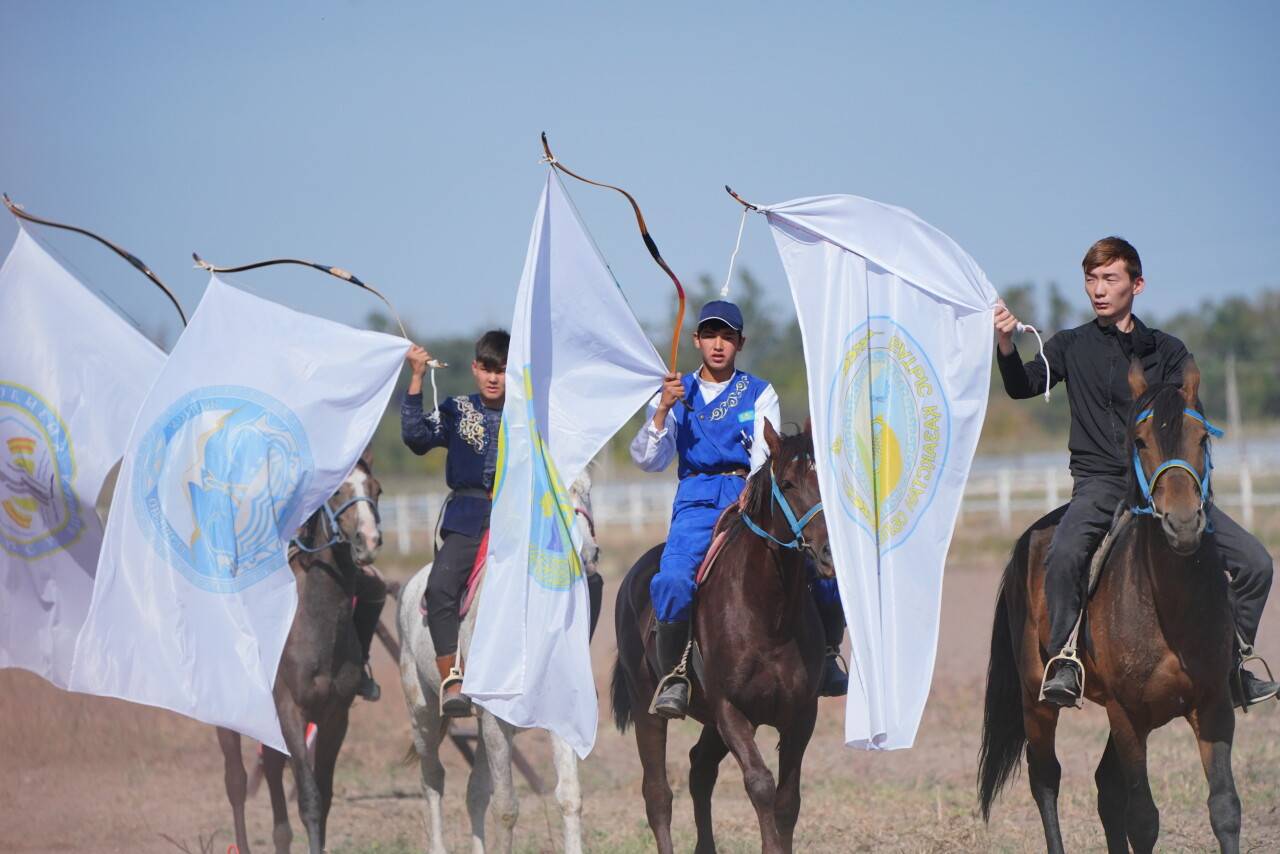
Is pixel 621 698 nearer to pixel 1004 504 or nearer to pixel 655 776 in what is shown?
pixel 655 776

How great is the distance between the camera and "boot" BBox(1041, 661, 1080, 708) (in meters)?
6.76

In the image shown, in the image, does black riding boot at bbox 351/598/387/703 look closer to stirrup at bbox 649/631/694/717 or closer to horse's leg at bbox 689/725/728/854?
horse's leg at bbox 689/725/728/854

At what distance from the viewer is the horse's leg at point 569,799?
25.9 feet

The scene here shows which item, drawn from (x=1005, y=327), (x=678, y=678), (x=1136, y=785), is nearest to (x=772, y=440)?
(x=1005, y=327)

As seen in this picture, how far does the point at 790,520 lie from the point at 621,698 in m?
2.19

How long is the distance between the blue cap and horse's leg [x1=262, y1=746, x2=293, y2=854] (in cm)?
361

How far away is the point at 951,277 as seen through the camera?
7.07 m

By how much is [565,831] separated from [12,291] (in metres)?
4.46

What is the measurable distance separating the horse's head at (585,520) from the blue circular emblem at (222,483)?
4.89 ft

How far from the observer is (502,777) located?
26.0 ft

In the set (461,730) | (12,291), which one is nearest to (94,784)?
(461,730)

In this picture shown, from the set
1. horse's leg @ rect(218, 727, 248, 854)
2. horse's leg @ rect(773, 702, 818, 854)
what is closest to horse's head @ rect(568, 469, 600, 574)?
horse's leg @ rect(773, 702, 818, 854)

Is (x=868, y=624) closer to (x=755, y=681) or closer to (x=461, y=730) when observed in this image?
(x=755, y=681)

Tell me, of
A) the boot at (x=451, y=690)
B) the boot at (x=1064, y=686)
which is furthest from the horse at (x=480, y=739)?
the boot at (x=1064, y=686)
